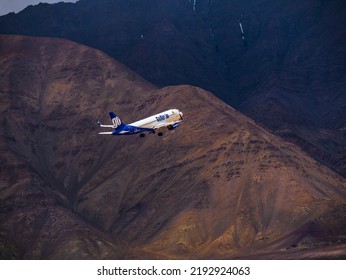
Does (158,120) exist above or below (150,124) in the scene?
above

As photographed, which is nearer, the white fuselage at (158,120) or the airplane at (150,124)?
the airplane at (150,124)

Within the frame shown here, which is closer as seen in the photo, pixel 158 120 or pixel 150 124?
pixel 150 124

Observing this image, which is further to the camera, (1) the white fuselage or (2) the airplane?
(1) the white fuselage
